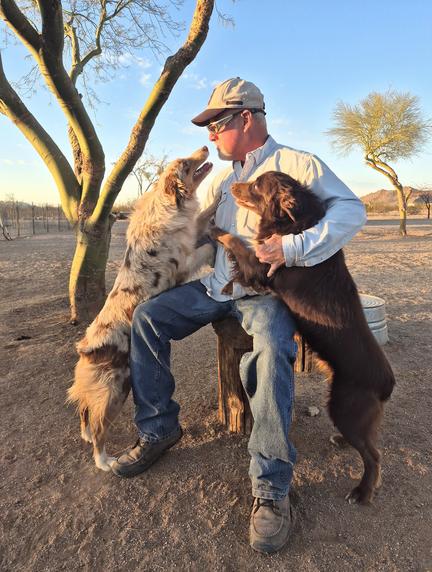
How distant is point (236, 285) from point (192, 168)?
115cm

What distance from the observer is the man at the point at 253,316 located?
83.6 inches

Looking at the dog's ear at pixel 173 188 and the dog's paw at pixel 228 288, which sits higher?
the dog's ear at pixel 173 188

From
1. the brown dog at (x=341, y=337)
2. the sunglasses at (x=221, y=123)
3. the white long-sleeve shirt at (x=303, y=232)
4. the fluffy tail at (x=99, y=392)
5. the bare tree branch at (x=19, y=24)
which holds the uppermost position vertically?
the bare tree branch at (x=19, y=24)

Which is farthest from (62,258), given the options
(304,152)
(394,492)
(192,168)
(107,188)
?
(394,492)

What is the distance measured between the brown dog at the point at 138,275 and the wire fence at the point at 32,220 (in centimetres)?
2363

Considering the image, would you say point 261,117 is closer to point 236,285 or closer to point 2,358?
Result: point 236,285

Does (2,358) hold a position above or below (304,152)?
below

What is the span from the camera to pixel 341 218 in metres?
2.30

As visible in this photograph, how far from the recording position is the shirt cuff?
2.25 metres

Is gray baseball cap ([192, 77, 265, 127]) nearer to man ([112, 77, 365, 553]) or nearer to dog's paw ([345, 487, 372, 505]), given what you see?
man ([112, 77, 365, 553])

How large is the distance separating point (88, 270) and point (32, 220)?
1008 inches

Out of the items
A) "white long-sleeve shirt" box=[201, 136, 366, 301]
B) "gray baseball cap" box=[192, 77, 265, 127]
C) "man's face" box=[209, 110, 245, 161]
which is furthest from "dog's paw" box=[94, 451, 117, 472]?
"gray baseball cap" box=[192, 77, 265, 127]

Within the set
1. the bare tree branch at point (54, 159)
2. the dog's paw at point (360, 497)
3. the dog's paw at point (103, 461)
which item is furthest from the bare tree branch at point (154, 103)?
the dog's paw at point (360, 497)

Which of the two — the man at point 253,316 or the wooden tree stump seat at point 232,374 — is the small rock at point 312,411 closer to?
the wooden tree stump seat at point 232,374
